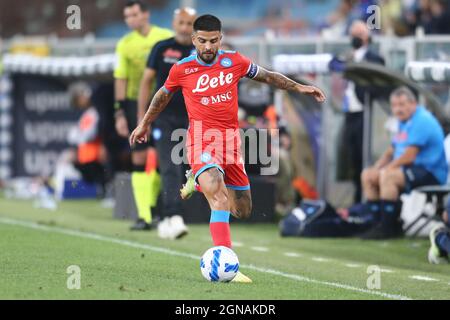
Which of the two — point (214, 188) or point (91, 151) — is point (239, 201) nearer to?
point (214, 188)

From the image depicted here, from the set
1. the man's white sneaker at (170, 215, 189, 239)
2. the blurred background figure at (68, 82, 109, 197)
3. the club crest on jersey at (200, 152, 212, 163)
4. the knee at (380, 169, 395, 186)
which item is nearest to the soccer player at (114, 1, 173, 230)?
the man's white sneaker at (170, 215, 189, 239)

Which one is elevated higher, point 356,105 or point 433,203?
point 356,105

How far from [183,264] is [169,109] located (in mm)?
3260

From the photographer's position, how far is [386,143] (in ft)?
54.9

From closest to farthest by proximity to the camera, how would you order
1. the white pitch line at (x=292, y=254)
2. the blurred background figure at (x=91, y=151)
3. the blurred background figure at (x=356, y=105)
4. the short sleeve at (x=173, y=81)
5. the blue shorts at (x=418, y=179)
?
the short sleeve at (x=173, y=81) → the white pitch line at (x=292, y=254) → the blue shorts at (x=418, y=179) → the blurred background figure at (x=356, y=105) → the blurred background figure at (x=91, y=151)

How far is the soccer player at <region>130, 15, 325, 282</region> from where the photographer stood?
9.95 metres

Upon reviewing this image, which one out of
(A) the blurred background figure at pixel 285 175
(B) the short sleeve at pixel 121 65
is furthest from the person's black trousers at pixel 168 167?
(A) the blurred background figure at pixel 285 175

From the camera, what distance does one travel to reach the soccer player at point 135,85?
1501 centimetres

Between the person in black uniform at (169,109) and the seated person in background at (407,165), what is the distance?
2291mm

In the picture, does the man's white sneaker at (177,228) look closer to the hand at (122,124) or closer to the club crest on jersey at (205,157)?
the hand at (122,124)

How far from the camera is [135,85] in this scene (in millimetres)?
15258

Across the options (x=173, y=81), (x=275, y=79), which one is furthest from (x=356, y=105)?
(x=173, y=81)

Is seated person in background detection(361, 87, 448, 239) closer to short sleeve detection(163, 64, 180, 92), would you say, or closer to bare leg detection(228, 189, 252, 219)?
bare leg detection(228, 189, 252, 219)
